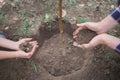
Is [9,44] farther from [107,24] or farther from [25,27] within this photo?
[107,24]

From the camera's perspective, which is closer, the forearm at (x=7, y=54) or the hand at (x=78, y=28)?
the forearm at (x=7, y=54)

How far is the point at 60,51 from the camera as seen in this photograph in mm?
2455

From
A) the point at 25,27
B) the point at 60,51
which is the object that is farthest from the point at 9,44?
the point at 60,51

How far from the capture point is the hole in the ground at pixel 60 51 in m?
2.34

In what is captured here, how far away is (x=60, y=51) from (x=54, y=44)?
108 millimetres

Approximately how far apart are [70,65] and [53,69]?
15 cm

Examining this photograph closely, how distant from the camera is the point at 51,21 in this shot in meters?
2.64

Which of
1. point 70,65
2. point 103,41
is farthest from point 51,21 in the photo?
point 103,41

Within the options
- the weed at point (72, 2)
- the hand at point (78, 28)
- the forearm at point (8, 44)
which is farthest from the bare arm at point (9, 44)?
the weed at point (72, 2)

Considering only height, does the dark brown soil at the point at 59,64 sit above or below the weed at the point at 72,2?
below

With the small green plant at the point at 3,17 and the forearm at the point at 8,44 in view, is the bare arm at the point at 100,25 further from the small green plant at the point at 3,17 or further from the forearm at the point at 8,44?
the small green plant at the point at 3,17

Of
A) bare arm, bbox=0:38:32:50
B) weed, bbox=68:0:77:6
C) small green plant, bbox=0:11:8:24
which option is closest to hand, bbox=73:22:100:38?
weed, bbox=68:0:77:6

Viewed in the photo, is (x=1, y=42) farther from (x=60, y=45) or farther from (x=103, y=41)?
(x=103, y=41)

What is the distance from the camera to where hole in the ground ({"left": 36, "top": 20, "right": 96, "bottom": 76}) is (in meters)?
2.34
